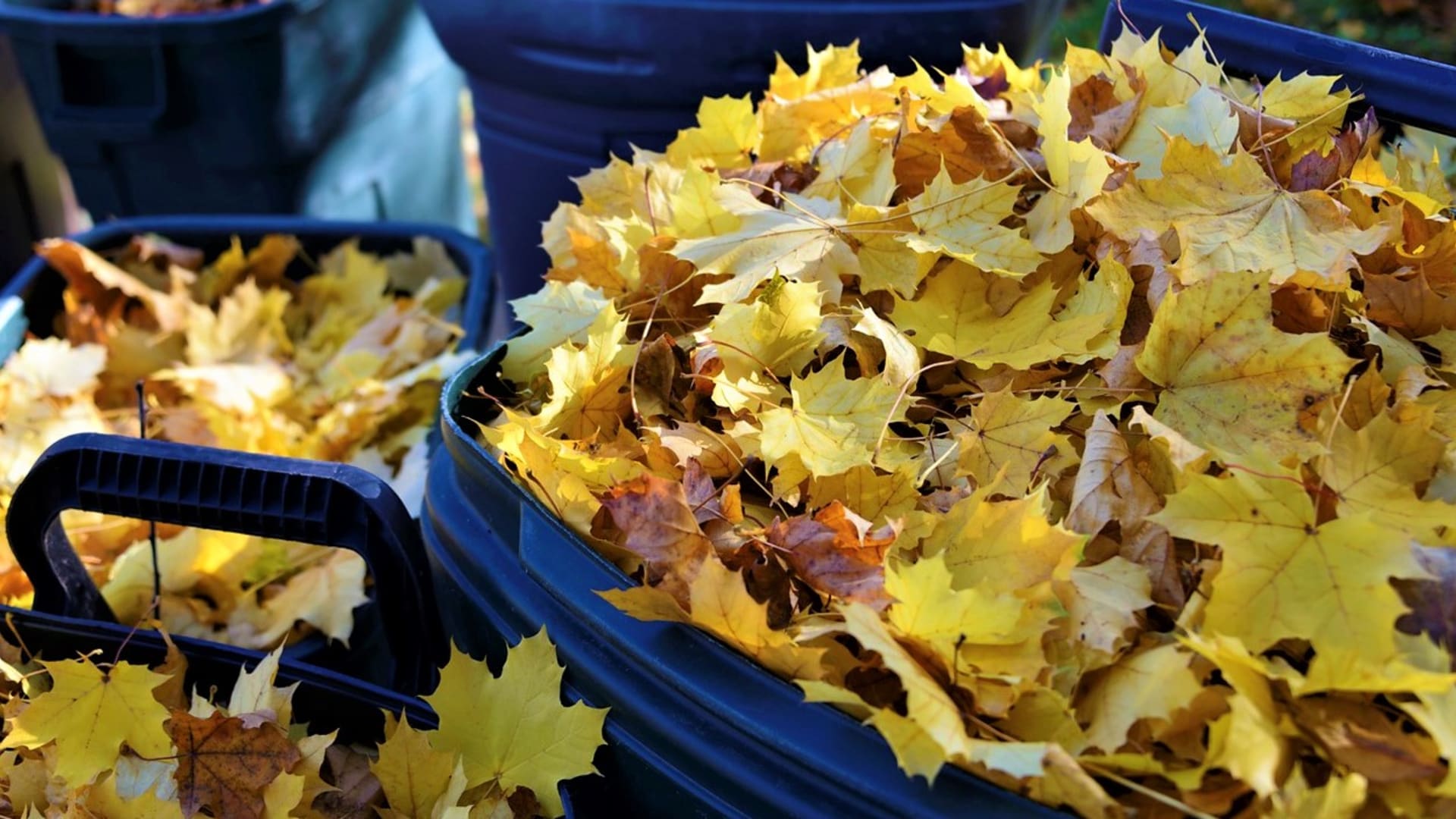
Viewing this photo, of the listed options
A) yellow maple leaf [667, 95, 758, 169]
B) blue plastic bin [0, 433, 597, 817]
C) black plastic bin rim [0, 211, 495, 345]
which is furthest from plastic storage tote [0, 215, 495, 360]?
blue plastic bin [0, 433, 597, 817]

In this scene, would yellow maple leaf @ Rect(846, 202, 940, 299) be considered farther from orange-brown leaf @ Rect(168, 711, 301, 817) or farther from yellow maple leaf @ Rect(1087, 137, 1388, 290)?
orange-brown leaf @ Rect(168, 711, 301, 817)

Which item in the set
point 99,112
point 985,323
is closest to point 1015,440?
point 985,323

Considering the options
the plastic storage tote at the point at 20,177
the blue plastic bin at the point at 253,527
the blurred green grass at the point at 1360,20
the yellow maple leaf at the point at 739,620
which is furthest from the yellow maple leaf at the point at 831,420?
the blurred green grass at the point at 1360,20

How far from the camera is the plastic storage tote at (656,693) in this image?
59 cm

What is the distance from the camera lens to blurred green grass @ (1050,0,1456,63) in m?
3.31

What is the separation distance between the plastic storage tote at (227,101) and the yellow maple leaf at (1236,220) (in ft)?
5.08

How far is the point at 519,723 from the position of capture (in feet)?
2.50

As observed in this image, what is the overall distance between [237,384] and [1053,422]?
119cm

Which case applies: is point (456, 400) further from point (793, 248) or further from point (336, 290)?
point (336, 290)

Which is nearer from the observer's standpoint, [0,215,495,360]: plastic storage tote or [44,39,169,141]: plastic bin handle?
[0,215,495,360]: plastic storage tote

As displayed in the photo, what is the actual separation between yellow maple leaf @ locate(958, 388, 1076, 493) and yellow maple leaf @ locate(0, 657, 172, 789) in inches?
23.5

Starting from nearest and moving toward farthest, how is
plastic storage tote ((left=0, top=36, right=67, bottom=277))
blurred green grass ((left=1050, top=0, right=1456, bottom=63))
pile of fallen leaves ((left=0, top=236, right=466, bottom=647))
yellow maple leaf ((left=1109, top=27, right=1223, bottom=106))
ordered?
→ yellow maple leaf ((left=1109, top=27, right=1223, bottom=106))
pile of fallen leaves ((left=0, top=236, right=466, bottom=647))
plastic storage tote ((left=0, top=36, right=67, bottom=277))
blurred green grass ((left=1050, top=0, right=1456, bottom=63))

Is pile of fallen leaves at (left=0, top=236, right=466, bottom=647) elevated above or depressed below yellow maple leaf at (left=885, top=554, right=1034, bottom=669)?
below

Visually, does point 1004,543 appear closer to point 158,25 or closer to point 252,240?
point 252,240
